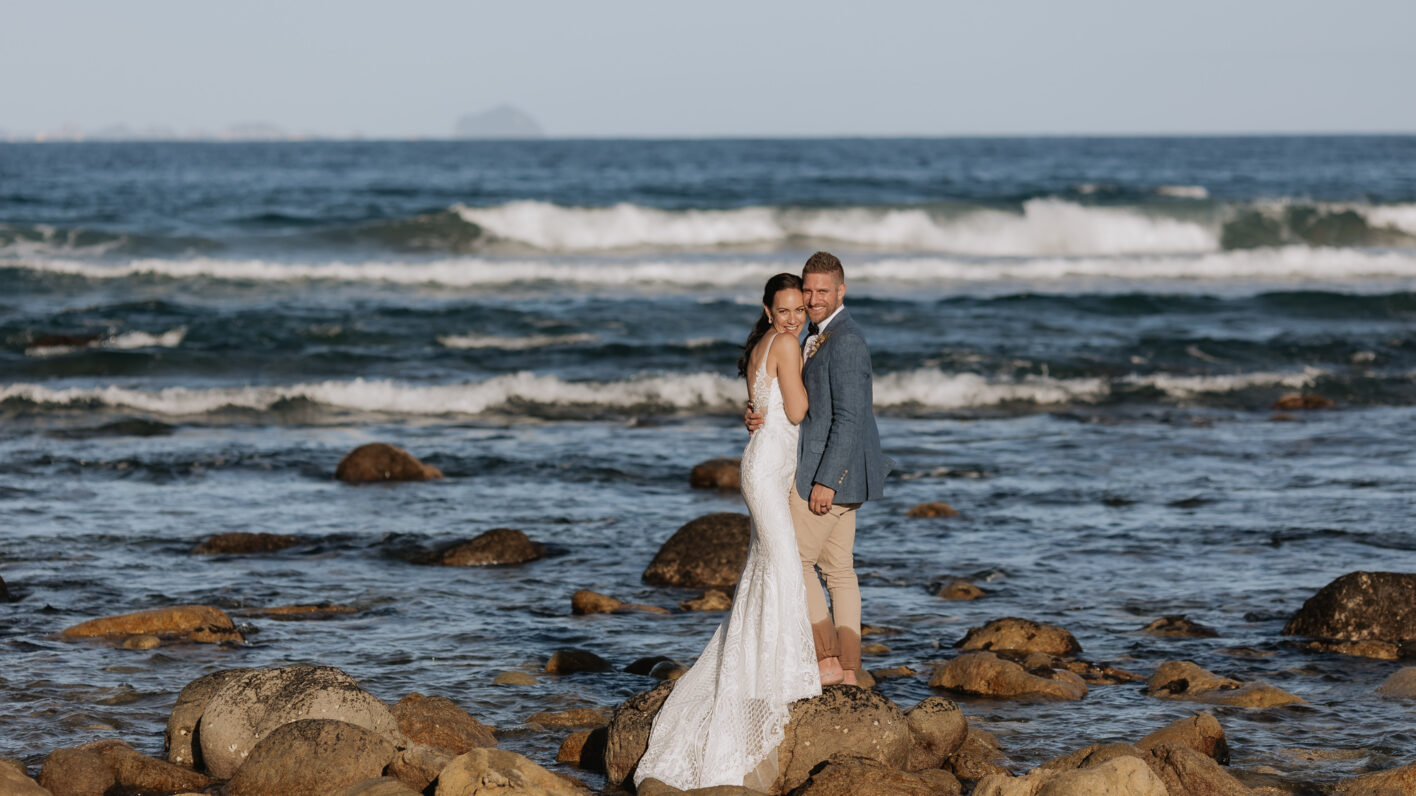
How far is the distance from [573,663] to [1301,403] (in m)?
12.1

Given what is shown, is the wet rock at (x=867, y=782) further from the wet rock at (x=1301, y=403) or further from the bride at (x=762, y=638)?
the wet rock at (x=1301, y=403)

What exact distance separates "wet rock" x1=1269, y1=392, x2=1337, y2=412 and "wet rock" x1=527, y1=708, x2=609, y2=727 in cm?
1234

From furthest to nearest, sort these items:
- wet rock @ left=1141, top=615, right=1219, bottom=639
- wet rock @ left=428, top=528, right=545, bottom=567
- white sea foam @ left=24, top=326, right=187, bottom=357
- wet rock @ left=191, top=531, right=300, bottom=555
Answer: white sea foam @ left=24, top=326, right=187, bottom=357 → wet rock @ left=191, top=531, right=300, bottom=555 → wet rock @ left=428, top=528, right=545, bottom=567 → wet rock @ left=1141, top=615, right=1219, bottom=639

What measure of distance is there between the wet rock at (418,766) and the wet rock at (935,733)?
194 cm

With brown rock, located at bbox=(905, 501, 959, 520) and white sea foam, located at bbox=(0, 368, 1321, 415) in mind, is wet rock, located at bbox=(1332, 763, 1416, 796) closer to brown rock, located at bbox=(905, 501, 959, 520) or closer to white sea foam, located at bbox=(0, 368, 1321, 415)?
brown rock, located at bbox=(905, 501, 959, 520)

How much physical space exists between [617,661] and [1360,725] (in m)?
3.72

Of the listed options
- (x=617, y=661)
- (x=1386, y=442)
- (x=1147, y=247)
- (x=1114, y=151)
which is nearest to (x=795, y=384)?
(x=617, y=661)

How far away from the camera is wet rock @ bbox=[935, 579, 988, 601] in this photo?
8.78 meters


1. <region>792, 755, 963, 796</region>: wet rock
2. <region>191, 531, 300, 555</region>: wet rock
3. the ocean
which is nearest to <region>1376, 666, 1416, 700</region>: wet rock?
the ocean

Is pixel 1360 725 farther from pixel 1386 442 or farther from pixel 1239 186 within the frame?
pixel 1239 186

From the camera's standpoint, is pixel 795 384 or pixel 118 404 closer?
pixel 795 384

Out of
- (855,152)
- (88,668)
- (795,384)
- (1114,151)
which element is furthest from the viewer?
(1114,151)

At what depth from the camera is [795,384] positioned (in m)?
5.69

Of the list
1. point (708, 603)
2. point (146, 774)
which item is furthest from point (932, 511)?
point (146, 774)
